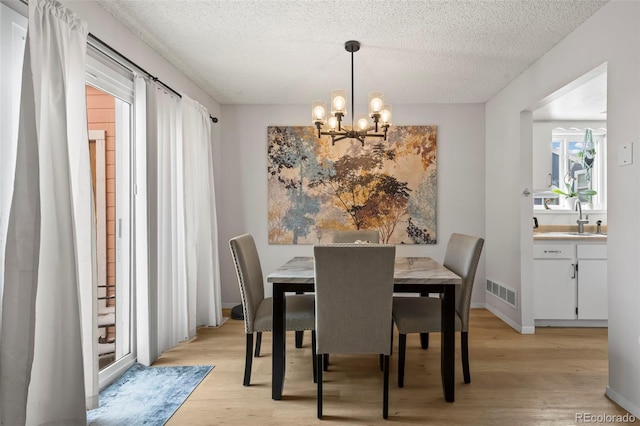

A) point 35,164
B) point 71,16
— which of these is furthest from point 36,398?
point 71,16

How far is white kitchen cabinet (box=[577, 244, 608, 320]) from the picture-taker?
3441 mm

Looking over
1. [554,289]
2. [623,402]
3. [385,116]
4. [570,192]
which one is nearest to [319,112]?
[385,116]

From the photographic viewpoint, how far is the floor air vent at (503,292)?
355cm

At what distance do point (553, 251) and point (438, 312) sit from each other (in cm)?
190

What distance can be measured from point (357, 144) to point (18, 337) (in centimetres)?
351

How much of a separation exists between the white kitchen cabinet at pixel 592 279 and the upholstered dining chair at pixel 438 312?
1755mm

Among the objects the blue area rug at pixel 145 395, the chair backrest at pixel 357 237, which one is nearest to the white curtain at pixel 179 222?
the blue area rug at pixel 145 395

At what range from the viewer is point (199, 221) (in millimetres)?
3512

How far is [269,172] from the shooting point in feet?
14.1

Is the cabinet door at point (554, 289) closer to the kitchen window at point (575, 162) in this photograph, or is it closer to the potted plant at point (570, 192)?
the potted plant at point (570, 192)

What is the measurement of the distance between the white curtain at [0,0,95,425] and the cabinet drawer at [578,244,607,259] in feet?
13.6

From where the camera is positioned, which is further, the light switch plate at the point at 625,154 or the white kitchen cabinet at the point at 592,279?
the white kitchen cabinet at the point at 592,279

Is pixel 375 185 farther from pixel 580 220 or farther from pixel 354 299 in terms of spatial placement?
pixel 354 299

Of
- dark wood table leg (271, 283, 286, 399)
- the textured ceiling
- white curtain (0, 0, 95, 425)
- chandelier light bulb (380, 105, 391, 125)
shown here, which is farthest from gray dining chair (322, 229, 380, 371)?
white curtain (0, 0, 95, 425)
